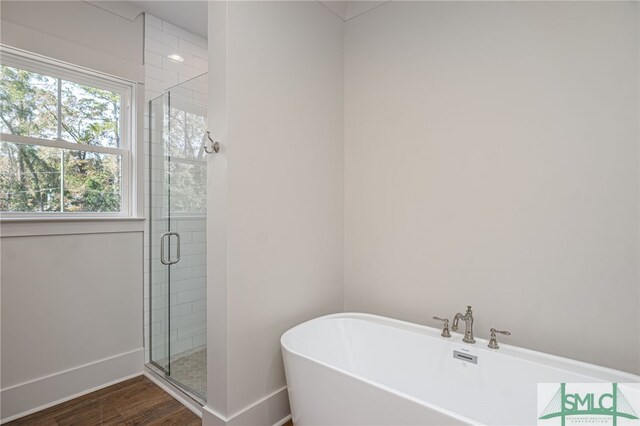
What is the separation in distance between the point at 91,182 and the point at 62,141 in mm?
314

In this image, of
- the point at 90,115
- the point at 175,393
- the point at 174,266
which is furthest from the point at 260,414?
the point at 90,115

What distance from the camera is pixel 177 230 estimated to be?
2.41 metres

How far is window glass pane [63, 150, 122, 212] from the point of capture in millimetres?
2197

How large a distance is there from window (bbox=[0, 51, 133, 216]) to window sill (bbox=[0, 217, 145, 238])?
112 mm

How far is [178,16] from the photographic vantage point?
2.56 meters

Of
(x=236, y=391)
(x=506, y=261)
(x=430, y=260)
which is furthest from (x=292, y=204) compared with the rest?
(x=506, y=261)

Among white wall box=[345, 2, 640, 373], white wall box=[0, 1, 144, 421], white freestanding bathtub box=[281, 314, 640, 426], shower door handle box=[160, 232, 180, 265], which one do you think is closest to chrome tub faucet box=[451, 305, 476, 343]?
white freestanding bathtub box=[281, 314, 640, 426]

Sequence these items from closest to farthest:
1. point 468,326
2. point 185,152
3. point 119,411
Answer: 1. point 468,326
2. point 119,411
3. point 185,152

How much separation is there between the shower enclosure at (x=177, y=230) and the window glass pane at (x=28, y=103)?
0.61m

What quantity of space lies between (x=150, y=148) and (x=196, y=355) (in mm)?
1650

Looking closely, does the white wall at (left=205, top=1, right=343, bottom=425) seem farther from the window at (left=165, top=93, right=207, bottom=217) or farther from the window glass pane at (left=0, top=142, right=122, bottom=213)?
the window glass pane at (left=0, top=142, right=122, bottom=213)

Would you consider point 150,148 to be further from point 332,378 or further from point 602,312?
point 602,312

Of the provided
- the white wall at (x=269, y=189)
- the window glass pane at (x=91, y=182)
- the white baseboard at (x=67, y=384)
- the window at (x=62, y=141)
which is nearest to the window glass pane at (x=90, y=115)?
the window at (x=62, y=141)

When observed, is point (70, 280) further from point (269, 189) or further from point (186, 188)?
point (269, 189)
